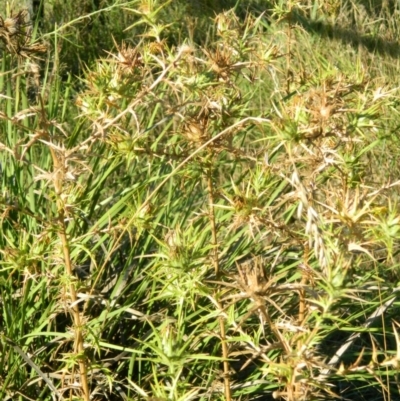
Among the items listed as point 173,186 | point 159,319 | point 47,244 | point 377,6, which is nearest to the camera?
point 47,244

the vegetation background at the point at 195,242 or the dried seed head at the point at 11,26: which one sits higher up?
the dried seed head at the point at 11,26

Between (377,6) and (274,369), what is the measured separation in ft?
12.9

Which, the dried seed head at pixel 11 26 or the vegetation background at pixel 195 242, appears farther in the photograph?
the dried seed head at pixel 11 26

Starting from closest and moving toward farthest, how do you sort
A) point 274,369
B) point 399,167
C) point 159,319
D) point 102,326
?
point 274,369 < point 102,326 < point 159,319 < point 399,167

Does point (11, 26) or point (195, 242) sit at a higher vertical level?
point (11, 26)

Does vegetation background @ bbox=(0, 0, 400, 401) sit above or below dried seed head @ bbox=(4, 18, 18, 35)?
below

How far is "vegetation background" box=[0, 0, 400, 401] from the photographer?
148 cm

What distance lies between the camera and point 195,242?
1722 millimetres

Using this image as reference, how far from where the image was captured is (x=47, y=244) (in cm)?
178

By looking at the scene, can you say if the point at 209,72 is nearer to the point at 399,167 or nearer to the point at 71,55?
the point at 399,167

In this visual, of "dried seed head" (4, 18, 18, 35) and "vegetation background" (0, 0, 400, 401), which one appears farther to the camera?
"dried seed head" (4, 18, 18, 35)

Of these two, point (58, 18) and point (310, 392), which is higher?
point (310, 392)

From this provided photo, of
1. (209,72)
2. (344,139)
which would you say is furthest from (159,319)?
(344,139)

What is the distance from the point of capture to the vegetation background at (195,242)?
1.48m
